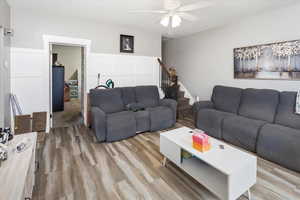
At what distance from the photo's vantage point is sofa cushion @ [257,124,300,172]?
6.83 ft

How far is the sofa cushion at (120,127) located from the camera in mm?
2943

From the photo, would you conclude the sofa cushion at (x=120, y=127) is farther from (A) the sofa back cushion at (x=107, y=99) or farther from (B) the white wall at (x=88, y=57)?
(B) the white wall at (x=88, y=57)

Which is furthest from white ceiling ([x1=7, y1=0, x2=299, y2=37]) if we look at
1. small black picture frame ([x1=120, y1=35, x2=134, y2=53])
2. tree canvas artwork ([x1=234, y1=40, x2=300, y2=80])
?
tree canvas artwork ([x1=234, y1=40, x2=300, y2=80])

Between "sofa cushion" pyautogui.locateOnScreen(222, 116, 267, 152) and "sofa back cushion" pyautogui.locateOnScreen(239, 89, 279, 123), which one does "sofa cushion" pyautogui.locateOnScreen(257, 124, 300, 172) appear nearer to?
"sofa cushion" pyautogui.locateOnScreen(222, 116, 267, 152)

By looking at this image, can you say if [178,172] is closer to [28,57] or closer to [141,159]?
[141,159]

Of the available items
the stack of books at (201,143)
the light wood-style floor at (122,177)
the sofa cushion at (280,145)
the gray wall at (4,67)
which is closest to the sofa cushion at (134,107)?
the light wood-style floor at (122,177)

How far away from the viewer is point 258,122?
105 inches

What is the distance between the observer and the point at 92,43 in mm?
3834

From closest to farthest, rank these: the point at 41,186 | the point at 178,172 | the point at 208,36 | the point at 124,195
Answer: the point at 124,195 < the point at 41,186 < the point at 178,172 < the point at 208,36

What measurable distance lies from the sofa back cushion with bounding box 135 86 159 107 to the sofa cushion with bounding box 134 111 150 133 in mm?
606

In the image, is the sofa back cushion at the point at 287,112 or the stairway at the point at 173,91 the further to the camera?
the stairway at the point at 173,91

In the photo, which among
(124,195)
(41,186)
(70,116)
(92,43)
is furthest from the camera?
(70,116)

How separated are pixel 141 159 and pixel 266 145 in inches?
73.7

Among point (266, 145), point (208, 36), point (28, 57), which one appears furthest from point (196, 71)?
point (28, 57)
